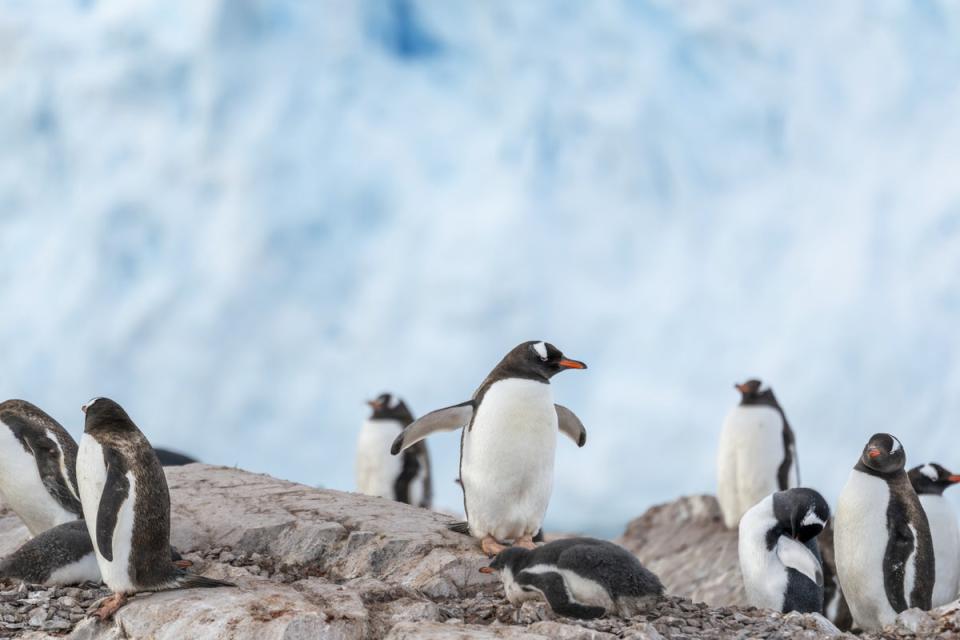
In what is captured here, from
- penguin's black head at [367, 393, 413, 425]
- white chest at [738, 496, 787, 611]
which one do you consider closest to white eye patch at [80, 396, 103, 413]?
white chest at [738, 496, 787, 611]

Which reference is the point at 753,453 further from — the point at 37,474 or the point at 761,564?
the point at 37,474

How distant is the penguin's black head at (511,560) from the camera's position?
259 inches

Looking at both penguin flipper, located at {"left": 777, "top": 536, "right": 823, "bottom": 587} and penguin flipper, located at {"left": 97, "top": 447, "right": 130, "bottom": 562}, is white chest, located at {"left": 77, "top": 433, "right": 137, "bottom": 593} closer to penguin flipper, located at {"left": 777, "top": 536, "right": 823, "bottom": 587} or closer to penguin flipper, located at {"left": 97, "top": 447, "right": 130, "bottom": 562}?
penguin flipper, located at {"left": 97, "top": 447, "right": 130, "bottom": 562}

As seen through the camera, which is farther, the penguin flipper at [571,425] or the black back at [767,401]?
the black back at [767,401]

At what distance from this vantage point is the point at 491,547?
7.35 metres

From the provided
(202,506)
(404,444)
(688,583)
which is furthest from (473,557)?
(688,583)

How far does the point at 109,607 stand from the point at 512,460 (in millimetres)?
2646

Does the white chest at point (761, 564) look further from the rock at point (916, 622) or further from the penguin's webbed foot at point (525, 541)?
the penguin's webbed foot at point (525, 541)

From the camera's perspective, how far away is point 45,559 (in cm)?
697

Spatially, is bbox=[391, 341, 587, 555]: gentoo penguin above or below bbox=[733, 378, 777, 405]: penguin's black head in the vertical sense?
below

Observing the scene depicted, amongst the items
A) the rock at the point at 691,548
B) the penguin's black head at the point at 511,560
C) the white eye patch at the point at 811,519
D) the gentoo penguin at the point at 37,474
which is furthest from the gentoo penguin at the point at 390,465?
the penguin's black head at the point at 511,560

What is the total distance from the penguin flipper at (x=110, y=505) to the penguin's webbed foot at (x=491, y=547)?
216 cm

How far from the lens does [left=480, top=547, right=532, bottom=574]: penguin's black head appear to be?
657cm

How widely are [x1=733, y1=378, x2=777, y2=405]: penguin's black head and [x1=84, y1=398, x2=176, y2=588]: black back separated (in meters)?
8.57
